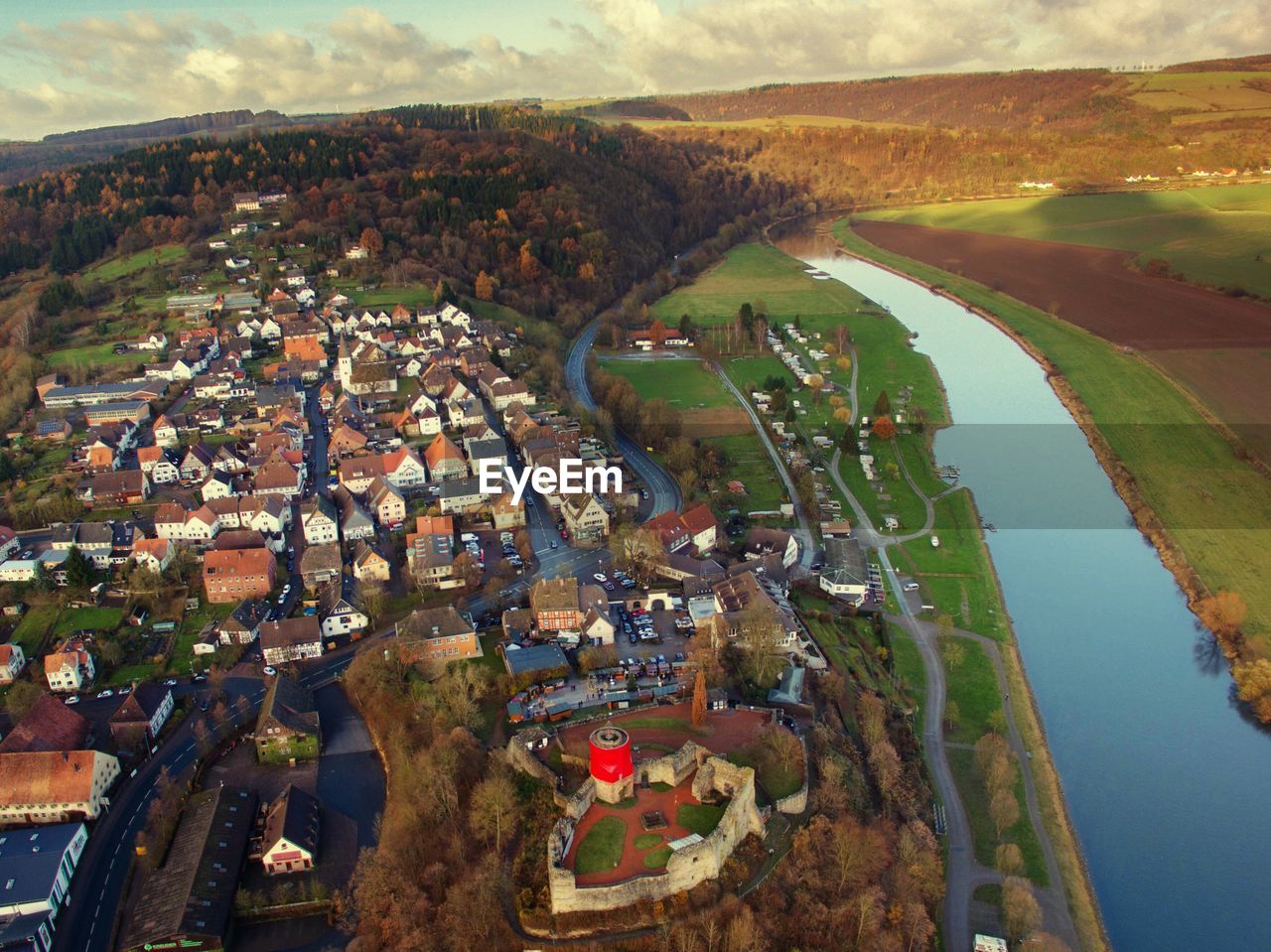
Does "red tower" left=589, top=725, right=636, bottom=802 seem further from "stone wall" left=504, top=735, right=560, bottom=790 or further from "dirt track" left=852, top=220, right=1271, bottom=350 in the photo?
"dirt track" left=852, top=220, right=1271, bottom=350

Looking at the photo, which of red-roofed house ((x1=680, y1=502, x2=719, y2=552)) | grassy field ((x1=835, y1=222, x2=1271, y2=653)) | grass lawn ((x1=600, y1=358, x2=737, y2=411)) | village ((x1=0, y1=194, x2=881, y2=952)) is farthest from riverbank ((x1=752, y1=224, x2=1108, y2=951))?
grass lawn ((x1=600, y1=358, x2=737, y2=411))

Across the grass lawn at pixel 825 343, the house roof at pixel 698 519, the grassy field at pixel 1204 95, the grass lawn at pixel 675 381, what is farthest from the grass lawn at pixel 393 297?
the grassy field at pixel 1204 95

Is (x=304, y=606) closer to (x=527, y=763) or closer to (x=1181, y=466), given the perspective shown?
(x=527, y=763)

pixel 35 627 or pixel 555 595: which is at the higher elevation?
pixel 555 595

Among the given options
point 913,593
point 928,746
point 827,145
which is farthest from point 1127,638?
point 827,145

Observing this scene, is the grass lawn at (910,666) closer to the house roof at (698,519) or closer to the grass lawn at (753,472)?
the house roof at (698,519)

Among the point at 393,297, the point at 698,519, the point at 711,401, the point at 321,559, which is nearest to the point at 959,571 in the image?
the point at 698,519
